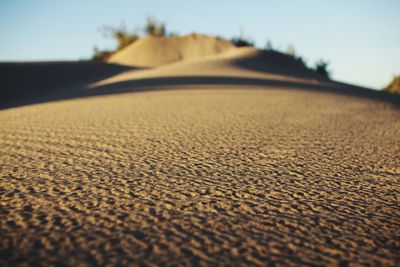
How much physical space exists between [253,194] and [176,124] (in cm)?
158

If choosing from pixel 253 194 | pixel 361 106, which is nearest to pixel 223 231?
pixel 253 194

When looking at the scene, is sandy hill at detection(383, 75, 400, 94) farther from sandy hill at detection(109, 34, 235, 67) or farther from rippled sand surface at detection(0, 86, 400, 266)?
rippled sand surface at detection(0, 86, 400, 266)

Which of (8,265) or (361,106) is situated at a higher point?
(361,106)

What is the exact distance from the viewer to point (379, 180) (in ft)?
4.73

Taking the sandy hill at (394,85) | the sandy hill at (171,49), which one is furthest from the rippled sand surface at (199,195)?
the sandy hill at (394,85)

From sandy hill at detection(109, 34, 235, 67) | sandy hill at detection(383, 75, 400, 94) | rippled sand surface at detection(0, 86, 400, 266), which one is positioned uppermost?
sandy hill at detection(109, 34, 235, 67)

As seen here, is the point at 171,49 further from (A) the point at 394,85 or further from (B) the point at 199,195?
(B) the point at 199,195

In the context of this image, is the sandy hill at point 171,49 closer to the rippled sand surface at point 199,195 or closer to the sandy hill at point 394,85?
the sandy hill at point 394,85

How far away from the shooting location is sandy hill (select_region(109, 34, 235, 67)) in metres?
22.2

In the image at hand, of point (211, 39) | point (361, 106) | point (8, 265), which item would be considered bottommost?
point (8, 265)

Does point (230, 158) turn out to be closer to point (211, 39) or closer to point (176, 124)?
point (176, 124)

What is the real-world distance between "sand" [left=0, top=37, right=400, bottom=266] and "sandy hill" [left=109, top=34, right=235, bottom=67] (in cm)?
2025

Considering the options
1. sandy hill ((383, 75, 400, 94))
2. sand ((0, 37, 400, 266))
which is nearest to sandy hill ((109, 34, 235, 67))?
sandy hill ((383, 75, 400, 94))

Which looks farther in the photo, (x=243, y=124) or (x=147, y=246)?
(x=243, y=124)
